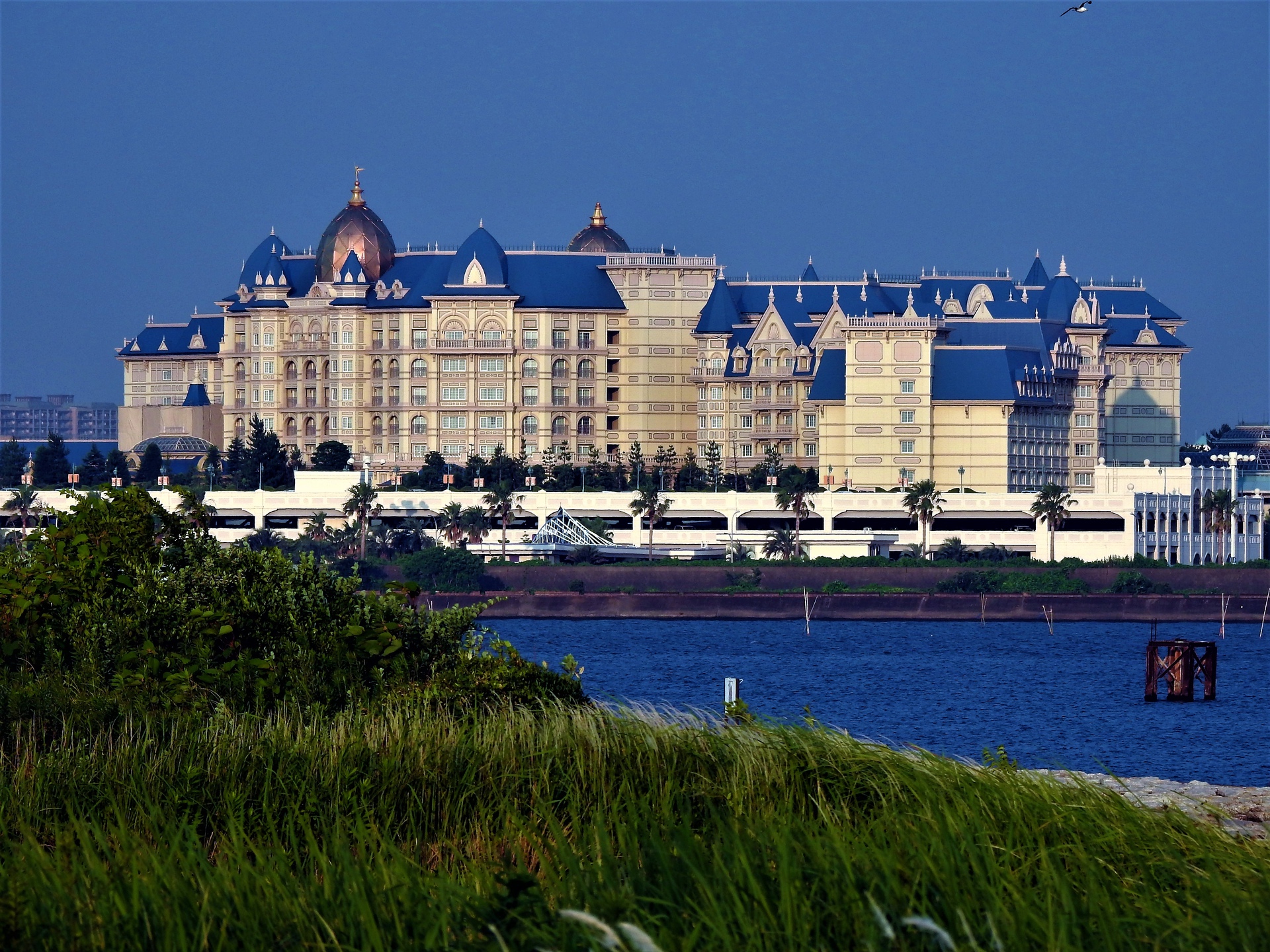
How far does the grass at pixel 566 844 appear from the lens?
1252 centimetres

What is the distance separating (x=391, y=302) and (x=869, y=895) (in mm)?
120794

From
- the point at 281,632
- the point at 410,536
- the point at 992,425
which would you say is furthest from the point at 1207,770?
the point at 992,425

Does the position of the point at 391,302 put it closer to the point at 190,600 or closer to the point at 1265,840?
the point at 190,600

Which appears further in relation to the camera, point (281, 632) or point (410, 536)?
point (410, 536)

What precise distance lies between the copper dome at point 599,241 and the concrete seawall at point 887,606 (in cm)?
4734

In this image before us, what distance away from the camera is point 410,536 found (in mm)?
108188

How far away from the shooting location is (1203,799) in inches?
777

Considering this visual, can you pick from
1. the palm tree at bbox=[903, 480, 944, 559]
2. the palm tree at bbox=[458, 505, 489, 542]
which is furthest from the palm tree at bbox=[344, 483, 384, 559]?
the palm tree at bbox=[903, 480, 944, 559]

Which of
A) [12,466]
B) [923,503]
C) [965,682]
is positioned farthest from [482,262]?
[965,682]

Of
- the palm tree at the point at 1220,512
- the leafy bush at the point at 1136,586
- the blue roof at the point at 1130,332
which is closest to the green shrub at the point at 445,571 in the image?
the leafy bush at the point at 1136,586

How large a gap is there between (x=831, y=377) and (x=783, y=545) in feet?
53.2

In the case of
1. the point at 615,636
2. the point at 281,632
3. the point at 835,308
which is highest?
the point at 835,308

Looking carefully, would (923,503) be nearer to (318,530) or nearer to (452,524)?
(452,524)

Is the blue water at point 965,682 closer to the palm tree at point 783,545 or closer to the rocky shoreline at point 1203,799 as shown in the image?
the rocky shoreline at point 1203,799
